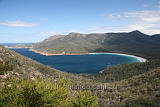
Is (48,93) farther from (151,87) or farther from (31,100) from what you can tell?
(151,87)

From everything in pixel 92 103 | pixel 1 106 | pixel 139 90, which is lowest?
pixel 139 90

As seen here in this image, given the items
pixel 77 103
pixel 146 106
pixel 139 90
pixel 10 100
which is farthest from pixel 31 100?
pixel 139 90

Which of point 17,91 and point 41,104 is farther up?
point 17,91

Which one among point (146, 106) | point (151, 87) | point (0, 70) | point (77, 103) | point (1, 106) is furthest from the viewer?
point (151, 87)

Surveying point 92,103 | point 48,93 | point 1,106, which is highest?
point 48,93

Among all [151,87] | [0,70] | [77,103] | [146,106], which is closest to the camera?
[77,103]

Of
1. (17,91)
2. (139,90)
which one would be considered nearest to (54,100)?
(17,91)

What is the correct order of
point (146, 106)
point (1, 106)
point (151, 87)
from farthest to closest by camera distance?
point (151, 87) < point (146, 106) < point (1, 106)

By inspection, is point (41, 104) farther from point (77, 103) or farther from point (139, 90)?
point (139, 90)

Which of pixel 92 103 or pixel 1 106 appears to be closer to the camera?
pixel 1 106
